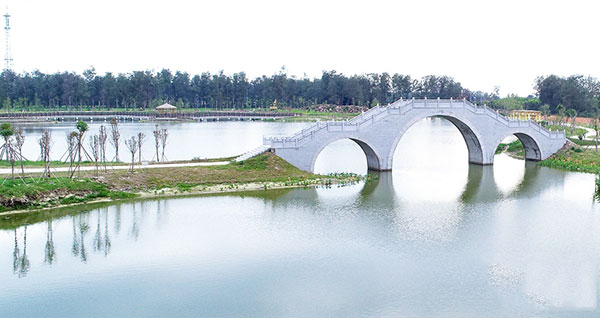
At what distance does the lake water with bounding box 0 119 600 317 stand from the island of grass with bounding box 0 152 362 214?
142cm

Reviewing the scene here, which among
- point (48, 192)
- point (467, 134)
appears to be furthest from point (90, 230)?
point (467, 134)

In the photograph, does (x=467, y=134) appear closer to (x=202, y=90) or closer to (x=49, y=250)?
(x=49, y=250)

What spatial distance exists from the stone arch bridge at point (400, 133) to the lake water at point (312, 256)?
4511mm

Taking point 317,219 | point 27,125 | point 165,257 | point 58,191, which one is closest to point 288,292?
point 165,257

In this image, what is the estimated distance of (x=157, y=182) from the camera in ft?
99.7

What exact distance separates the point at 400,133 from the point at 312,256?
20215mm

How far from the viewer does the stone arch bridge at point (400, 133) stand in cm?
3544

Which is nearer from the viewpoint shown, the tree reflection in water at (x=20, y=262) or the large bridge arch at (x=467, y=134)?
the tree reflection in water at (x=20, y=262)

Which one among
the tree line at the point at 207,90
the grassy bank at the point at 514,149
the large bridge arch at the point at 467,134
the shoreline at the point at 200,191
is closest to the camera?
the shoreline at the point at 200,191

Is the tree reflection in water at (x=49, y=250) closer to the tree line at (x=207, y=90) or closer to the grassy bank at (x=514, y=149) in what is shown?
the grassy bank at (x=514, y=149)

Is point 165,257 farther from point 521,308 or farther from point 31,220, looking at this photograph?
point 521,308

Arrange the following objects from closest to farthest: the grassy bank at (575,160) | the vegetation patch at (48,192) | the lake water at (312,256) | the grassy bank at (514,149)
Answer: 1. the lake water at (312,256)
2. the vegetation patch at (48,192)
3. the grassy bank at (575,160)
4. the grassy bank at (514,149)

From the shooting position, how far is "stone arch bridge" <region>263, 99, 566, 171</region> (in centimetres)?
3544

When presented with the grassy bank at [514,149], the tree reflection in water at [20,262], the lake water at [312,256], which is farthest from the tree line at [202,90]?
the tree reflection in water at [20,262]
